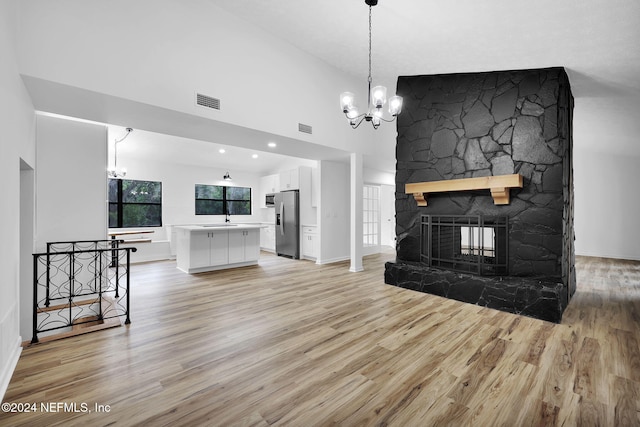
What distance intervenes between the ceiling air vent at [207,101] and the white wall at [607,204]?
8.99 metres

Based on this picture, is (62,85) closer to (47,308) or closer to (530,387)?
(47,308)

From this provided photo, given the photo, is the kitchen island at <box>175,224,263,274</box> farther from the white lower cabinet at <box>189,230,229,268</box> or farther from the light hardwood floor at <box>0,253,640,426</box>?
the light hardwood floor at <box>0,253,640,426</box>

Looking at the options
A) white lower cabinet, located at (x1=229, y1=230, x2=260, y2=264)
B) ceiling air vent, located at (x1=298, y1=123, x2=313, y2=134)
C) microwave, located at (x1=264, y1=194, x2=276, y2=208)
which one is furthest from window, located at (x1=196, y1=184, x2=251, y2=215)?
ceiling air vent, located at (x1=298, y1=123, x2=313, y2=134)

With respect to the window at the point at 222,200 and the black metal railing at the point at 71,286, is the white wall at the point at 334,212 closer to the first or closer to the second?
the window at the point at 222,200

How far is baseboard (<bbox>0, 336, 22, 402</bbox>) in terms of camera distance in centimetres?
190

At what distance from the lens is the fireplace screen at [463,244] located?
380 cm

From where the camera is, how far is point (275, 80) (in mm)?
4328

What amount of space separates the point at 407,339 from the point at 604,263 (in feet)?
22.8

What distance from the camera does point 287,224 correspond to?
7.48 meters

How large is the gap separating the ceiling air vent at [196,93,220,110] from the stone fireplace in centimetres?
288

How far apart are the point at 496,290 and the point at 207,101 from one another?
13.8 ft

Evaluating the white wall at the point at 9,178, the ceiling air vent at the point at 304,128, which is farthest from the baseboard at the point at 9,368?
the ceiling air vent at the point at 304,128

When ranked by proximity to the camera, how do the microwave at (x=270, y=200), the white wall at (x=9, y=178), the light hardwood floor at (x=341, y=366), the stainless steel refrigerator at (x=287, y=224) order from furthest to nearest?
the microwave at (x=270, y=200)
the stainless steel refrigerator at (x=287, y=224)
the white wall at (x=9, y=178)
the light hardwood floor at (x=341, y=366)

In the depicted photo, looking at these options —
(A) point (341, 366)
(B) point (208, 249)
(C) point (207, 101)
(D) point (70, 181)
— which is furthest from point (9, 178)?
(B) point (208, 249)
